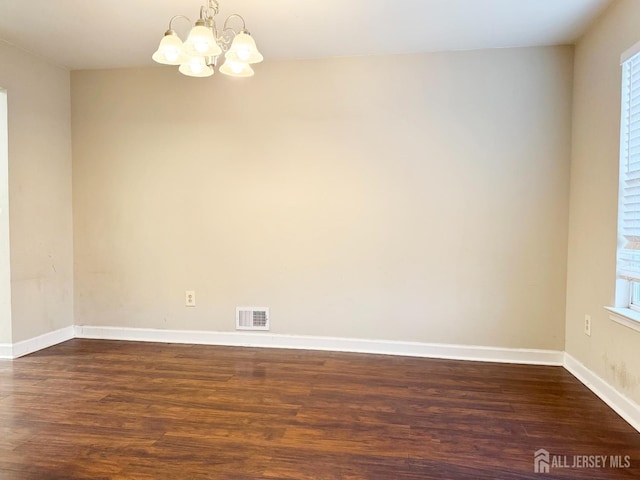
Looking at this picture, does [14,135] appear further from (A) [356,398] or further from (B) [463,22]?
(B) [463,22]

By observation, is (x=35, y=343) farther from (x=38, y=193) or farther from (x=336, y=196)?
(x=336, y=196)

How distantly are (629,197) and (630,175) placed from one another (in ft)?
0.41

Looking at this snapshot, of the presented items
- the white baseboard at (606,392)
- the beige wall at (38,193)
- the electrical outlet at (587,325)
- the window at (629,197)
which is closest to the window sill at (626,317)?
the window at (629,197)

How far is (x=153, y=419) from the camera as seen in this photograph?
214 centimetres

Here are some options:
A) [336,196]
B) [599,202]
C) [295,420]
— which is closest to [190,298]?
[336,196]

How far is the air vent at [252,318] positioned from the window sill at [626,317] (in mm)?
2435

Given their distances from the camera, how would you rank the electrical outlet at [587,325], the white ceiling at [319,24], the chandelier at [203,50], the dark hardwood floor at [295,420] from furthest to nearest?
the electrical outlet at [587,325] < the white ceiling at [319,24] < the chandelier at [203,50] < the dark hardwood floor at [295,420]

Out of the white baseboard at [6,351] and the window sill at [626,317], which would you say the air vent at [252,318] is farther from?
the window sill at [626,317]

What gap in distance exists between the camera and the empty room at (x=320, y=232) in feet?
6.94

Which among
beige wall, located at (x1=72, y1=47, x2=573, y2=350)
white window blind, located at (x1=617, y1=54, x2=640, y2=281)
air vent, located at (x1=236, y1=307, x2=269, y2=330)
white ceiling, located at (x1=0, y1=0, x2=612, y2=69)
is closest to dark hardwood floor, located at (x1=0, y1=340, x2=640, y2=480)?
air vent, located at (x1=236, y1=307, x2=269, y2=330)

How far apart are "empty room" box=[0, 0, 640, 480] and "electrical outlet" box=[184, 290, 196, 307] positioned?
0.02 metres

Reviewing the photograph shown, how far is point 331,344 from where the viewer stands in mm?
3293

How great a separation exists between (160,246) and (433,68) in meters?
2.76

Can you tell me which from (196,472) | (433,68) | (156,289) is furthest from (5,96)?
(433,68)
